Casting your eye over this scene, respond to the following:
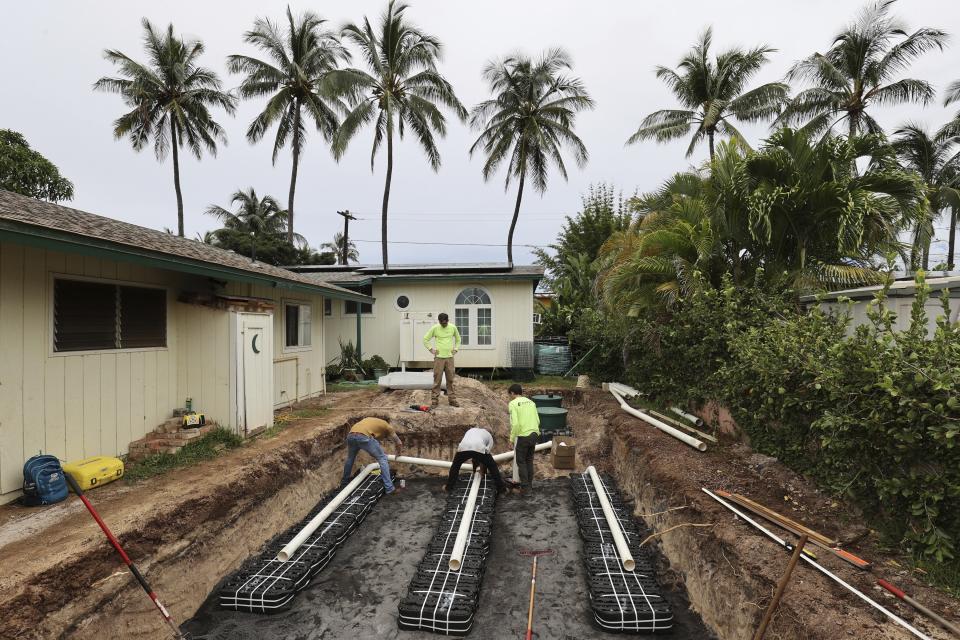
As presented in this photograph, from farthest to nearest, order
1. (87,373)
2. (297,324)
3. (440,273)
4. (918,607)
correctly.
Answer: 1. (440,273)
2. (297,324)
3. (87,373)
4. (918,607)

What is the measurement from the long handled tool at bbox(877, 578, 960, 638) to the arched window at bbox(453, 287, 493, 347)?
1244cm

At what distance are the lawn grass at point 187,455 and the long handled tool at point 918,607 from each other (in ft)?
23.8

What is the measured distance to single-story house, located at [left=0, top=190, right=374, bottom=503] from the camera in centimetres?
487

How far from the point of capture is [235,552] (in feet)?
18.4

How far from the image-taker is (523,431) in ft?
24.6

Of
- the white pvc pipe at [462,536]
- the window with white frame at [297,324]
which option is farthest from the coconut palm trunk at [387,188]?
the white pvc pipe at [462,536]

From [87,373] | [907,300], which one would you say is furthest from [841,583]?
[87,373]

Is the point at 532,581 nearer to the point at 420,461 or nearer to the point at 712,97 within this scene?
the point at 420,461

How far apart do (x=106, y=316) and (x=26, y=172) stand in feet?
56.2

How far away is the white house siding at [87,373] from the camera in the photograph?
4859mm

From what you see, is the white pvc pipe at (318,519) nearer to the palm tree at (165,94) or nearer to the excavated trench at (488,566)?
the excavated trench at (488,566)

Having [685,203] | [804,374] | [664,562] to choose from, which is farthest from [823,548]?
[685,203]

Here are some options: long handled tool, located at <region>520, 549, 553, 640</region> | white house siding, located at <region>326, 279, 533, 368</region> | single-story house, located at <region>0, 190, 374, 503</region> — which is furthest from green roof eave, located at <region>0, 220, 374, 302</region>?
white house siding, located at <region>326, 279, 533, 368</region>

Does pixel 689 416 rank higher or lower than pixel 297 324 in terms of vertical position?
lower
